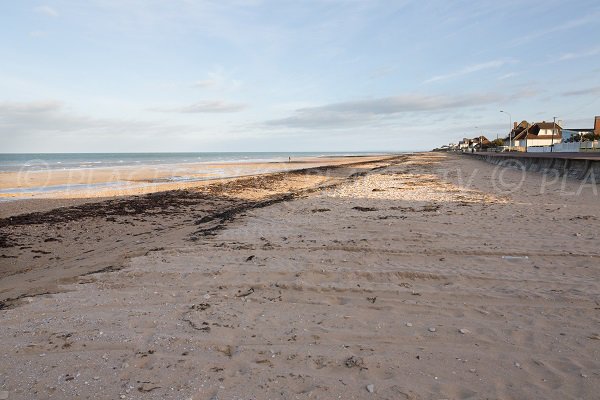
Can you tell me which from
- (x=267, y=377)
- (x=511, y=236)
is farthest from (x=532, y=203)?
(x=267, y=377)

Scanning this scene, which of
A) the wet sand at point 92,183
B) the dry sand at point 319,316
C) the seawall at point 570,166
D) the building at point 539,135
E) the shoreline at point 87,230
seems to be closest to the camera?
the dry sand at point 319,316

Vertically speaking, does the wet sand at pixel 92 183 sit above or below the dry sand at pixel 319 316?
above

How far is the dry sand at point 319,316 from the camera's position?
290cm

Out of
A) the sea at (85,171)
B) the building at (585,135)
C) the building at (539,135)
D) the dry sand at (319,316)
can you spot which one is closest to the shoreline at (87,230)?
the dry sand at (319,316)

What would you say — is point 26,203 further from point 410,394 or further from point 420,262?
point 410,394

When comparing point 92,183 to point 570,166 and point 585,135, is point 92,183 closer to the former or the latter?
point 570,166

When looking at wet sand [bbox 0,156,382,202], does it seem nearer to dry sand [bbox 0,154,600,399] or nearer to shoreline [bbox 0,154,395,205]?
shoreline [bbox 0,154,395,205]

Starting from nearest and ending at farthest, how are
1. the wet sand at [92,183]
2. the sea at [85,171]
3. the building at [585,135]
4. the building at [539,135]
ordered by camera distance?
the wet sand at [92,183]
the sea at [85,171]
the building at [585,135]
the building at [539,135]

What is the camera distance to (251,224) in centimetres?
942

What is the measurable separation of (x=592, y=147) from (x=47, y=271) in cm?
5973

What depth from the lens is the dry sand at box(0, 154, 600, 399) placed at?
290 cm

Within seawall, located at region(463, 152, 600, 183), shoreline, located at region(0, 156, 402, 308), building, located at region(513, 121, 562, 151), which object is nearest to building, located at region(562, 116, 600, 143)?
building, located at region(513, 121, 562, 151)

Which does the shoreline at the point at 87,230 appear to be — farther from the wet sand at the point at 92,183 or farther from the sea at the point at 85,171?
the sea at the point at 85,171

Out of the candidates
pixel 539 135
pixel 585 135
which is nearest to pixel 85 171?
pixel 585 135
